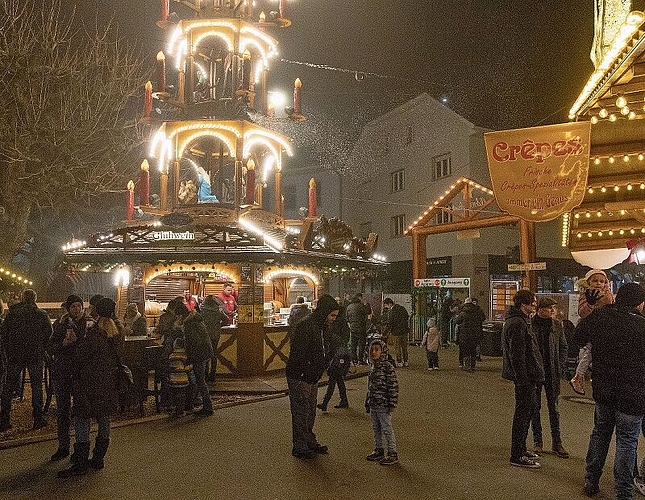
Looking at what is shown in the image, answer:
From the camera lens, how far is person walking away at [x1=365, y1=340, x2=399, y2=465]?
22.3 feet

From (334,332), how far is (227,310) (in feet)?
18.4

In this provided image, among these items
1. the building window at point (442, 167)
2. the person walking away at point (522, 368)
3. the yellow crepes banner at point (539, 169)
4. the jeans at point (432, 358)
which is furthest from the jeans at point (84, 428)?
the building window at point (442, 167)

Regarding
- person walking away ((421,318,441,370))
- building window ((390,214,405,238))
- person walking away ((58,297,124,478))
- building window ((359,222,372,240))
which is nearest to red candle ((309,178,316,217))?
person walking away ((421,318,441,370))

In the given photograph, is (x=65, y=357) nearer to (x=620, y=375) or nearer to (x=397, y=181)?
(x=620, y=375)

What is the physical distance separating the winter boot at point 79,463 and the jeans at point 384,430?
10.5 ft

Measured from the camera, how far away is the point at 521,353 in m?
6.77

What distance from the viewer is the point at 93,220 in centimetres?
2833

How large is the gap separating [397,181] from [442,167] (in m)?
3.87

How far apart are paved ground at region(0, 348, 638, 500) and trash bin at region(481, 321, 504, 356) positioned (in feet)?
29.5

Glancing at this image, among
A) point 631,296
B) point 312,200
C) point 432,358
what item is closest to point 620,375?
point 631,296

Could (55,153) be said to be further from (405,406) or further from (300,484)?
(300,484)

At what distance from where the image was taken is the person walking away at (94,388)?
6301 millimetres

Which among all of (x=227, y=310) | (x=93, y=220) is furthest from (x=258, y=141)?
(x=93, y=220)

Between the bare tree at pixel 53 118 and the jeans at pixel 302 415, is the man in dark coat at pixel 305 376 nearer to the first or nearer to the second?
the jeans at pixel 302 415
